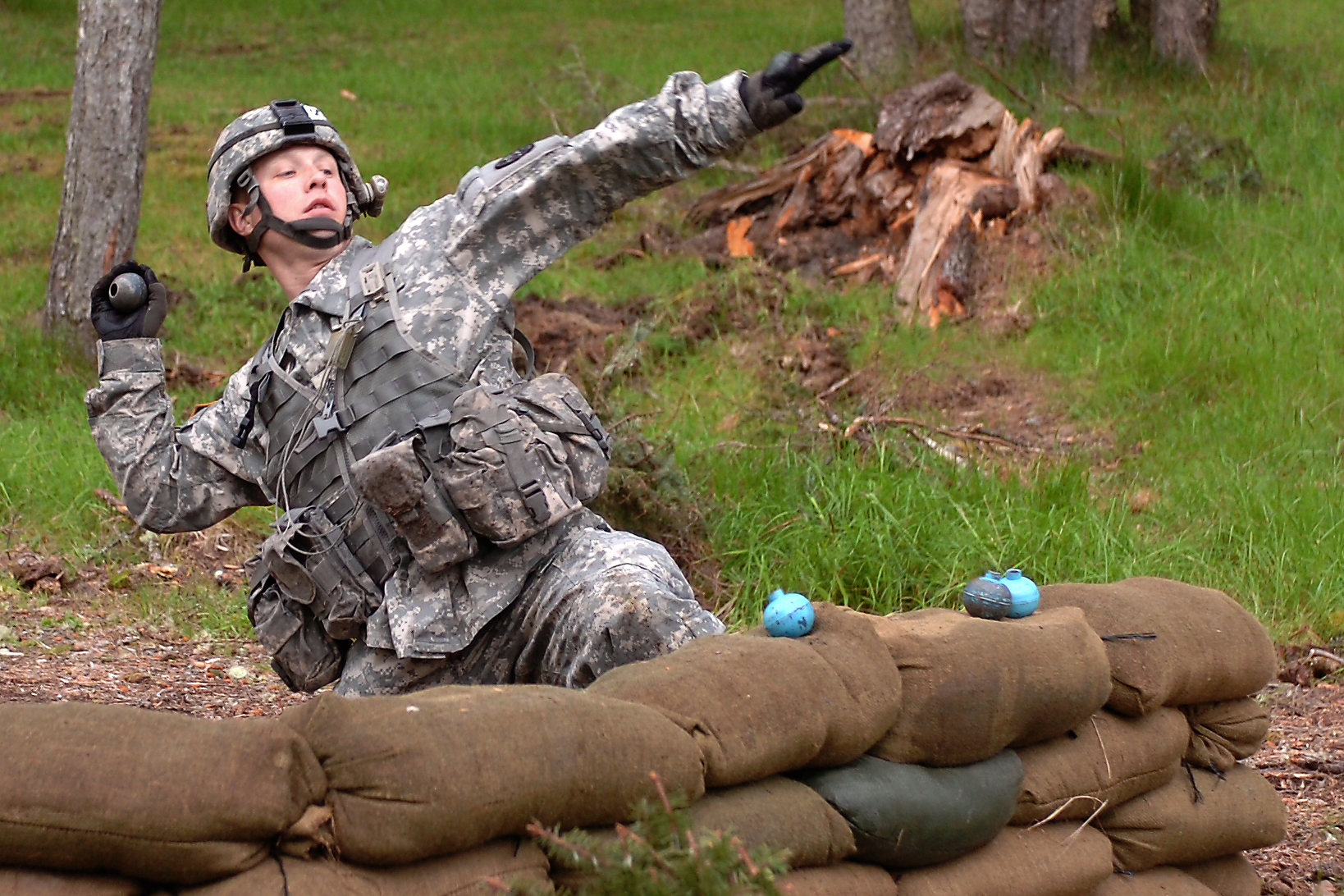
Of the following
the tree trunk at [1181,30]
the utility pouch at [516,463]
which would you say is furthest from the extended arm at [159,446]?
the tree trunk at [1181,30]

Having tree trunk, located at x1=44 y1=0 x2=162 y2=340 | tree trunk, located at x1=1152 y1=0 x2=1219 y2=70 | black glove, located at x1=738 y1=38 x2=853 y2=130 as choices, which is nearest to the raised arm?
black glove, located at x1=738 y1=38 x2=853 y2=130

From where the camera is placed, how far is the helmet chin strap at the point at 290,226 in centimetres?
353

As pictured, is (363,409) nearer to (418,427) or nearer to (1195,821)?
(418,427)

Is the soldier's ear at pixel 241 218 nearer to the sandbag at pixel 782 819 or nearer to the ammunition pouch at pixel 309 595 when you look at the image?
the ammunition pouch at pixel 309 595

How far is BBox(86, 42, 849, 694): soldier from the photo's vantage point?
122 inches

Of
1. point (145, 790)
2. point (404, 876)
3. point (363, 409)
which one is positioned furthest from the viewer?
point (363, 409)

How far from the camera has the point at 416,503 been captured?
3098 mm

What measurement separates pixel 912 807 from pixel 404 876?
0.94m

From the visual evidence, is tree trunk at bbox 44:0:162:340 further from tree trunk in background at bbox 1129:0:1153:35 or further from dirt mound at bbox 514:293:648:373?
tree trunk in background at bbox 1129:0:1153:35

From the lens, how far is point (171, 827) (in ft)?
6.18

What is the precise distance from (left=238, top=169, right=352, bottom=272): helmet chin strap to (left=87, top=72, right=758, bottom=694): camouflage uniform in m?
0.05

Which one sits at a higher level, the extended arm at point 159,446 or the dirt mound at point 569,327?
the extended arm at point 159,446

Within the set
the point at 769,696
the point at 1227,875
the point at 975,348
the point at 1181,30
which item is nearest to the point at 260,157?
the point at 769,696

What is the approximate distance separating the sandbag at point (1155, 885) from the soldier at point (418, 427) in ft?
3.14
